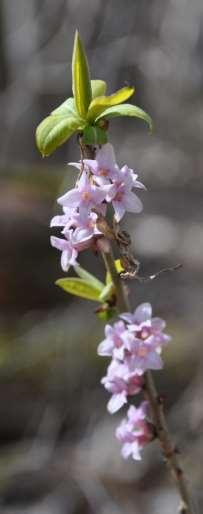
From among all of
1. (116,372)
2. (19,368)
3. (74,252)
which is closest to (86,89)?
(74,252)

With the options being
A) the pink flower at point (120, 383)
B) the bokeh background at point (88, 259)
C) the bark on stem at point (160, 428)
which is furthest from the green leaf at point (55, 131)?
the bokeh background at point (88, 259)

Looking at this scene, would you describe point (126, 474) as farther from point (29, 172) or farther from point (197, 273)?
point (29, 172)

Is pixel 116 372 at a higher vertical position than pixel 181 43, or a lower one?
lower

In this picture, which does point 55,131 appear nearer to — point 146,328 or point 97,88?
point 97,88

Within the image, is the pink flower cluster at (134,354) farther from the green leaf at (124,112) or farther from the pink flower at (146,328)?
the green leaf at (124,112)

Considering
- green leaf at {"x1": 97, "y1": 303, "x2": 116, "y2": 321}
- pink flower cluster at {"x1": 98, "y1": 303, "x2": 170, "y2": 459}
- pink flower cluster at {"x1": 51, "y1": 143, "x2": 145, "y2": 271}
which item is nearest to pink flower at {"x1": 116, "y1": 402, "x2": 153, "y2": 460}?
pink flower cluster at {"x1": 98, "y1": 303, "x2": 170, "y2": 459}

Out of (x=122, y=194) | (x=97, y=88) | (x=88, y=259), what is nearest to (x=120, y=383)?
(x=122, y=194)

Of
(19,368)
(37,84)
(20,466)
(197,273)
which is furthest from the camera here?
(37,84)

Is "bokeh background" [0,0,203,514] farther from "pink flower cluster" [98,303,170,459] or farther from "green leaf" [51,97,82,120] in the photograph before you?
"green leaf" [51,97,82,120]
